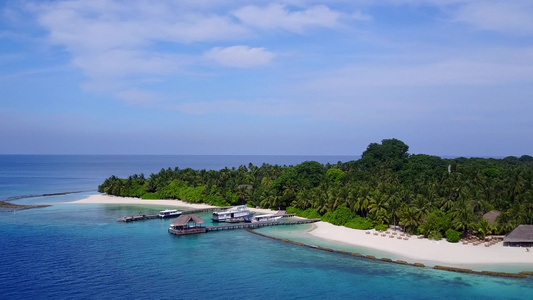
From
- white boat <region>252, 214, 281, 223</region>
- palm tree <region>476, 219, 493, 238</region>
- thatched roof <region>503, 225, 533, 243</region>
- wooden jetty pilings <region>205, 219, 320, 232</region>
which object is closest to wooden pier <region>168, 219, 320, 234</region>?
wooden jetty pilings <region>205, 219, 320, 232</region>

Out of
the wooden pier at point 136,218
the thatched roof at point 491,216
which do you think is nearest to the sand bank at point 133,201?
the wooden pier at point 136,218

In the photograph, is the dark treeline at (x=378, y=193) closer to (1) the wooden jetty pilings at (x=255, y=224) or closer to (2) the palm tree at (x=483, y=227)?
(2) the palm tree at (x=483, y=227)

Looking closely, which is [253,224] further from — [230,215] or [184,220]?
[184,220]

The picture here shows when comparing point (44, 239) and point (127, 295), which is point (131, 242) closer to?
point (44, 239)

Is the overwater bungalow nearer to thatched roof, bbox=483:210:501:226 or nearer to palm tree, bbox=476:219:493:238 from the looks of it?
palm tree, bbox=476:219:493:238

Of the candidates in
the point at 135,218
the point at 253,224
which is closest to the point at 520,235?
the point at 253,224

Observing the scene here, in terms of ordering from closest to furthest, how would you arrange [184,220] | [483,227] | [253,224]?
1. [483,227]
2. [184,220]
3. [253,224]
